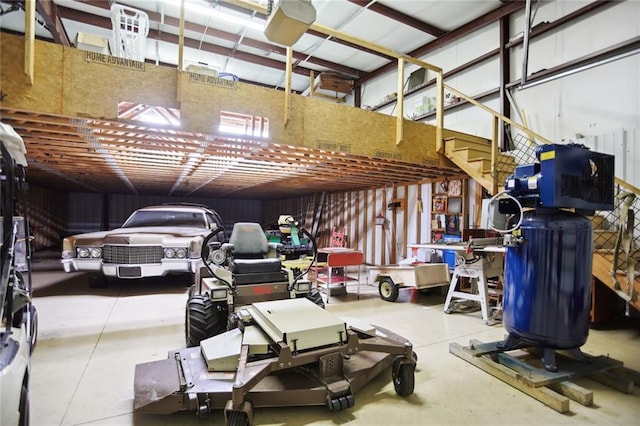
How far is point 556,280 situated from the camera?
262 cm

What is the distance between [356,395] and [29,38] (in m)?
4.29

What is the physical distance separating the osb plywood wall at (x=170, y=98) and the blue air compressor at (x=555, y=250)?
256cm

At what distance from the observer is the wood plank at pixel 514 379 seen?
2.29m

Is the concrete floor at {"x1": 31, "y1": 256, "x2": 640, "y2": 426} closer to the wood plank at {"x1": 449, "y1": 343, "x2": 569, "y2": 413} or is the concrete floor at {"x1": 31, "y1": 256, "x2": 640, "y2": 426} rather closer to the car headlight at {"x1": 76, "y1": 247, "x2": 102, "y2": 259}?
the wood plank at {"x1": 449, "y1": 343, "x2": 569, "y2": 413}

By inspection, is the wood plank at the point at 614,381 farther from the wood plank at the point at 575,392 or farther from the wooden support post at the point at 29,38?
the wooden support post at the point at 29,38

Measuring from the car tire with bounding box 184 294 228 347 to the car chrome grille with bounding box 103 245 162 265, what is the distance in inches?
103

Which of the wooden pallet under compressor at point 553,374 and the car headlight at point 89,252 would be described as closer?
the wooden pallet under compressor at point 553,374

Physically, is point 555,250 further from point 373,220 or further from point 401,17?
point 401,17

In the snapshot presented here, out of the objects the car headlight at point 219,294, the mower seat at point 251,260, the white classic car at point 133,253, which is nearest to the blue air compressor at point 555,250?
the mower seat at point 251,260

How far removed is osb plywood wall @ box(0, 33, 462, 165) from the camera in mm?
3055

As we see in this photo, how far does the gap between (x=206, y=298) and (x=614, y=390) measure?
12.3ft

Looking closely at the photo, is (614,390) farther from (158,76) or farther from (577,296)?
(158,76)

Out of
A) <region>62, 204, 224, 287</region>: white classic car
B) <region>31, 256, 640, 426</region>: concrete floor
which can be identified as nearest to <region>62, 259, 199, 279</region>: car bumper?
<region>62, 204, 224, 287</region>: white classic car

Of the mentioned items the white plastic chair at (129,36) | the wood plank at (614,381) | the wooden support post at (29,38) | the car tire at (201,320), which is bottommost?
the wood plank at (614,381)
